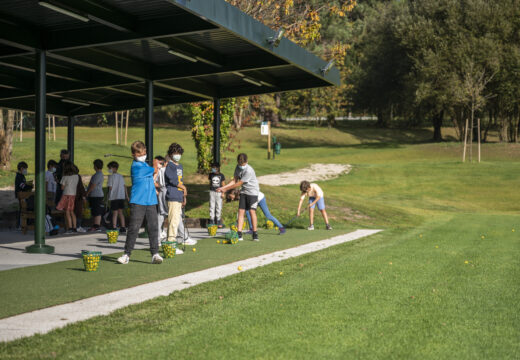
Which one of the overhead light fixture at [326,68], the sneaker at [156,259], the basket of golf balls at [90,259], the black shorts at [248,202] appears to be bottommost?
the sneaker at [156,259]

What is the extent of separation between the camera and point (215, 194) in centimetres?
1608

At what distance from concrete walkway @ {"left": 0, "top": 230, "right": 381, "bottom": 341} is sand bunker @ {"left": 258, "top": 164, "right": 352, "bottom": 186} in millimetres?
24513

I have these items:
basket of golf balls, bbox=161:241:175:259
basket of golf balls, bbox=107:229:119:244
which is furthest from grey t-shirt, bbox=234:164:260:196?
basket of golf balls, bbox=161:241:175:259

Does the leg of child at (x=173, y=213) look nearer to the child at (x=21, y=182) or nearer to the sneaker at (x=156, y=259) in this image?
the sneaker at (x=156, y=259)

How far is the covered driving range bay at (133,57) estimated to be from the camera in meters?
9.98

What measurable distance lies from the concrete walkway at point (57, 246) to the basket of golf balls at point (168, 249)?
1.34m

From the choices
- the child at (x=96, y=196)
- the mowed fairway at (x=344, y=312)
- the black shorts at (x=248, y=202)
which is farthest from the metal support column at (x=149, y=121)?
the mowed fairway at (x=344, y=312)

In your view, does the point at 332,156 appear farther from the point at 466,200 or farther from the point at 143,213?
the point at 143,213

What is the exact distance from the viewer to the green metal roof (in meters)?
9.95

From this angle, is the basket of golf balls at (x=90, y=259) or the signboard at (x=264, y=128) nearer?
the basket of golf balls at (x=90, y=259)

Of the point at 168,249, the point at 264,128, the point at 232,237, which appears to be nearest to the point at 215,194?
the point at 232,237

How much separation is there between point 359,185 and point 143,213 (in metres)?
25.9

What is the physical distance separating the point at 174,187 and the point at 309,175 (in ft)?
88.8

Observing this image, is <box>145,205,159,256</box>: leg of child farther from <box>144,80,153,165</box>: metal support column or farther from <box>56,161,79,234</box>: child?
<box>56,161,79,234</box>: child
